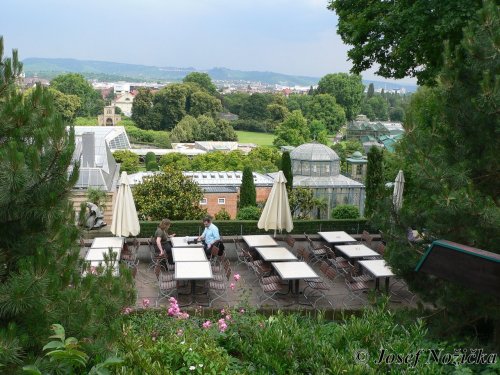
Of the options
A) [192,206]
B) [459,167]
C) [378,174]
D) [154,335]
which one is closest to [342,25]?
[378,174]

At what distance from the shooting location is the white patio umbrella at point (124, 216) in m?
12.8

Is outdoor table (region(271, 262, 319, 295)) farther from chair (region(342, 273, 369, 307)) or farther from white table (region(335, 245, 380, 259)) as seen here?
white table (region(335, 245, 380, 259))

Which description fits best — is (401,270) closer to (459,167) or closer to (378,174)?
(459,167)

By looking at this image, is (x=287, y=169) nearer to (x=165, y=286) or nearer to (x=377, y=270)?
(x=377, y=270)

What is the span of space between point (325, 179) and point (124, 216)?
1612 centimetres

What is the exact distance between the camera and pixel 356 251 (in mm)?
12398

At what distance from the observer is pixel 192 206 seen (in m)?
17.8

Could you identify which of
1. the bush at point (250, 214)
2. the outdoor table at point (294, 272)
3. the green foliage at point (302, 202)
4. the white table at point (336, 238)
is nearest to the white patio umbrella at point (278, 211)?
the white table at point (336, 238)

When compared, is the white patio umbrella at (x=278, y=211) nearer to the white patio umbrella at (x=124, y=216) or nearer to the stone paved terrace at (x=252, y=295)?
the stone paved terrace at (x=252, y=295)

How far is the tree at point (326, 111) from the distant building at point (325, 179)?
71313mm

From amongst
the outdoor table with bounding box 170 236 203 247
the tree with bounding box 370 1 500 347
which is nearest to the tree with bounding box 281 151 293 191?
the outdoor table with bounding box 170 236 203 247

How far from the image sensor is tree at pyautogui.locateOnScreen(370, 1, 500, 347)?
Result: 20.4ft

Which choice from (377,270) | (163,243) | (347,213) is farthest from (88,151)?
(377,270)

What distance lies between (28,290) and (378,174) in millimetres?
16567
